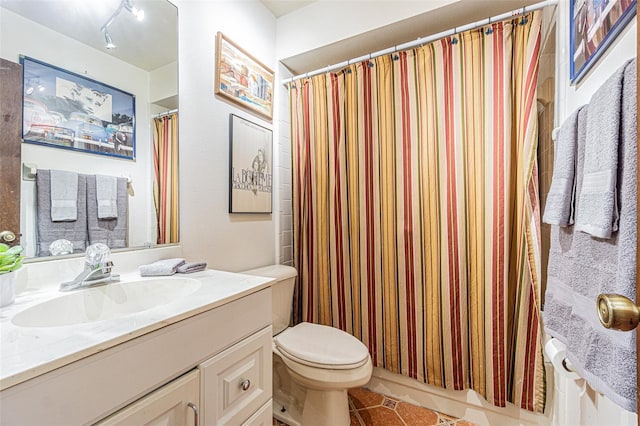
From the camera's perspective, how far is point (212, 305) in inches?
28.7

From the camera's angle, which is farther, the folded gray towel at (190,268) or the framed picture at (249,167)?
the framed picture at (249,167)

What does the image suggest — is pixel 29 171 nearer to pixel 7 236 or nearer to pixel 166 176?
pixel 7 236

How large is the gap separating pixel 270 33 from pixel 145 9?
0.83 metres

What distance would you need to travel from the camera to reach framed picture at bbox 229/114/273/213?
4.86 feet

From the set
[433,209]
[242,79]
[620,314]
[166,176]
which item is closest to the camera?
[620,314]

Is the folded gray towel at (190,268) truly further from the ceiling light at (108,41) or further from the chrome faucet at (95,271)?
the ceiling light at (108,41)

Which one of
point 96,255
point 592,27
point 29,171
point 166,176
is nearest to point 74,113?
point 29,171

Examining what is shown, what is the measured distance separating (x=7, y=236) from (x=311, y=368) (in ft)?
3.72

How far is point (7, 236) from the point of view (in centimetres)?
77

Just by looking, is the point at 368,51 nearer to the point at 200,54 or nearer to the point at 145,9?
the point at 200,54

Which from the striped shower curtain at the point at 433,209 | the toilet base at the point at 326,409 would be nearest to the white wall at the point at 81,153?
the striped shower curtain at the point at 433,209

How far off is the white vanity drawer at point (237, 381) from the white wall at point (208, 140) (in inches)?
23.9

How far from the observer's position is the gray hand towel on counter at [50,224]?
2.75 feet

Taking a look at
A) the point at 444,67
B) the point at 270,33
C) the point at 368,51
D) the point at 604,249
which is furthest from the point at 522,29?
the point at 270,33
